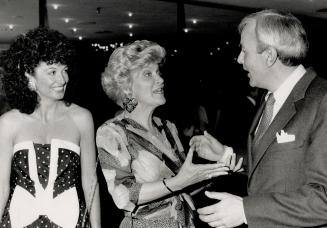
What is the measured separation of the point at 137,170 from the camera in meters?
2.18

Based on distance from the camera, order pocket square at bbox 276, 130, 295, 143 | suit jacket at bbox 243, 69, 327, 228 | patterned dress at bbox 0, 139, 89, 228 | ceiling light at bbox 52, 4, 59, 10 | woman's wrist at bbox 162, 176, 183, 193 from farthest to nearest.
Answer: ceiling light at bbox 52, 4, 59, 10 → patterned dress at bbox 0, 139, 89, 228 → woman's wrist at bbox 162, 176, 183, 193 → pocket square at bbox 276, 130, 295, 143 → suit jacket at bbox 243, 69, 327, 228

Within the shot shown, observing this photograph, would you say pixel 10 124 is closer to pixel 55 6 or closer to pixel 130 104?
pixel 130 104

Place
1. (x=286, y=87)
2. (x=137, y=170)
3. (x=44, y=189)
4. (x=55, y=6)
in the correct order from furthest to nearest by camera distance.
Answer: (x=55, y=6), (x=44, y=189), (x=137, y=170), (x=286, y=87)

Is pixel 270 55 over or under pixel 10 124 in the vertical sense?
over

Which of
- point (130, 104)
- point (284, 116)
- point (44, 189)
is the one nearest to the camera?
point (284, 116)

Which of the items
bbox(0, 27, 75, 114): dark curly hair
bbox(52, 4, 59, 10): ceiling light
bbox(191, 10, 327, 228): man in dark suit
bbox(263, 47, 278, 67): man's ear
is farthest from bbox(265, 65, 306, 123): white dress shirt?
bbox(52, 4, 59, 10): ceiling light

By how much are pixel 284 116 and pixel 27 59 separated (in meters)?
1.52

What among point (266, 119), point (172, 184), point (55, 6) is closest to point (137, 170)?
point (172, 184)

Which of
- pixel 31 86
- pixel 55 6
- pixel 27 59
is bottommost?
pixel 31 86

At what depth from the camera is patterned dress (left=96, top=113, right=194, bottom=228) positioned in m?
2.11

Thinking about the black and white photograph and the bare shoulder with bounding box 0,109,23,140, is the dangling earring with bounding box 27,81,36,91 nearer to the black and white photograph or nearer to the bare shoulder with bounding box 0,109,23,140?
the black and white photograph

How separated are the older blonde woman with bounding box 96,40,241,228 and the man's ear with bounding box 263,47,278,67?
542 mm

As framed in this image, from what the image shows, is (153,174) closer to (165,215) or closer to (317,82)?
(165,215)

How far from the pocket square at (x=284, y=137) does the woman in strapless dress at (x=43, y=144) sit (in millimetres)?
1228
